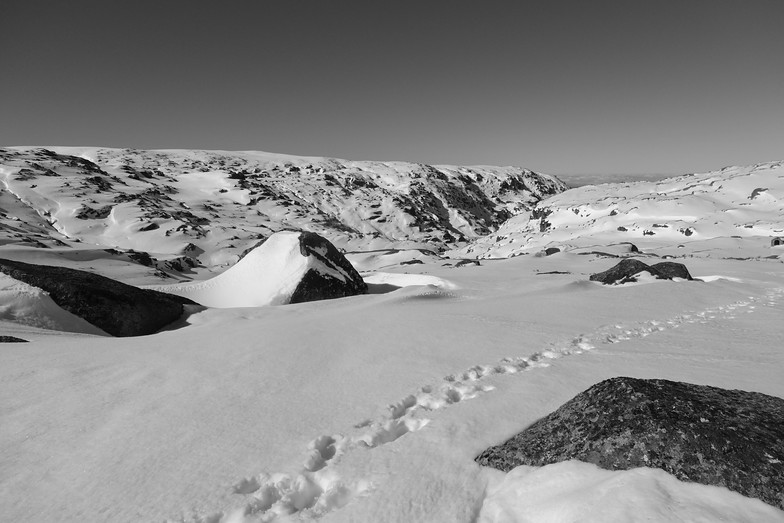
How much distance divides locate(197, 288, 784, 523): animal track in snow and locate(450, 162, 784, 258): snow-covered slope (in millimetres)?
29545

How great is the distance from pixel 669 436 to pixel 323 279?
32.2 feet

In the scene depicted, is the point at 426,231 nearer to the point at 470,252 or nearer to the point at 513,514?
the point at 470,252

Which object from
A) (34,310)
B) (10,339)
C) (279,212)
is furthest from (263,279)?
(279,212)

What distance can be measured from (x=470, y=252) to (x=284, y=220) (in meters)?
40.6

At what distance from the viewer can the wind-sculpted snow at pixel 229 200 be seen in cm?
4541

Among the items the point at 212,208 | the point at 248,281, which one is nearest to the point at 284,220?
the point at 212,208

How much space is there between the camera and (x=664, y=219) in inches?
1513

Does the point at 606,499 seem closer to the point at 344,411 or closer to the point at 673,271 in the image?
the point at 344,411

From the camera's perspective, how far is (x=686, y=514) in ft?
6.48

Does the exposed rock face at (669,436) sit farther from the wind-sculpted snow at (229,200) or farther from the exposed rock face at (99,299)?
the wind-sculpted snow at (229,200)

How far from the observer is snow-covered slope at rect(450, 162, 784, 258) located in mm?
33969

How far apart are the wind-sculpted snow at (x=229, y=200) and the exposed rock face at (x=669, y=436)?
26.1 metres

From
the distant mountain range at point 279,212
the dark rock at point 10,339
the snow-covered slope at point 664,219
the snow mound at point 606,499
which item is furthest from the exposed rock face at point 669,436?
the snow-covered slope at point 664,219

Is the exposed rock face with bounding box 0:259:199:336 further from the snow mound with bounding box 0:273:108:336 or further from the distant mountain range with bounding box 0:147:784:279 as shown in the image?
the distant mountain range with bounding box 0:147:784:279
